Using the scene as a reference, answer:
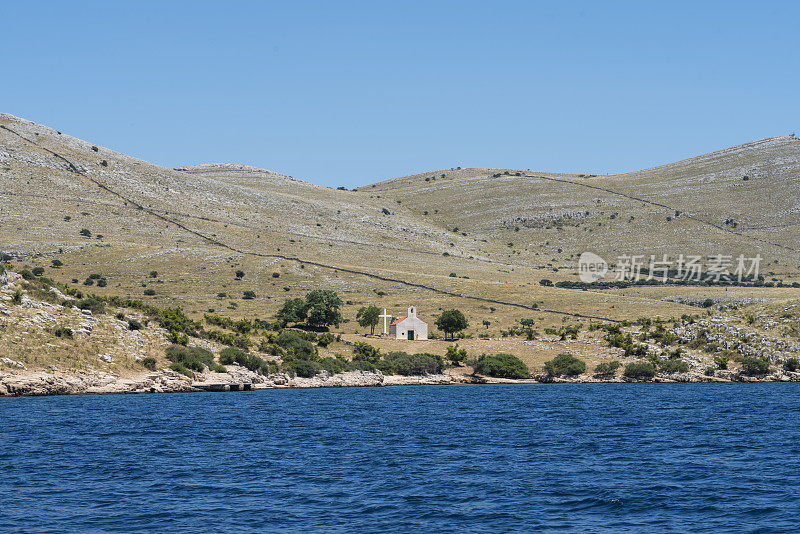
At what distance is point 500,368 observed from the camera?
74.6 m

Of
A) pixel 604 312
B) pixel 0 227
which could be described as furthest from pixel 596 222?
pixel 0 227

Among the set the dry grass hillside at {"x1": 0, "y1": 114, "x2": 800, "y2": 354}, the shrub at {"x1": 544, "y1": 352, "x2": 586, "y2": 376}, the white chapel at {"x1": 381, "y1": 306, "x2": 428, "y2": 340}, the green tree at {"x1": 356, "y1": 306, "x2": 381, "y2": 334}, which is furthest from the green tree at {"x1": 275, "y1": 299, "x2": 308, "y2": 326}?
the shrub at {"x1": 544, "y1": 352, "x2": 586, "y2": 376}

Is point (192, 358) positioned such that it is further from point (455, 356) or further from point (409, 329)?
point (409, 329)

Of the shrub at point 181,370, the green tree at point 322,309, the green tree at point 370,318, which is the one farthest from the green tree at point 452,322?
the shrub at point 181,370

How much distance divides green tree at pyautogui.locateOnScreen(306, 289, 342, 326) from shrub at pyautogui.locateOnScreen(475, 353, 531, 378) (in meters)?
20.3

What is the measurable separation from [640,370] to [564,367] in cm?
679

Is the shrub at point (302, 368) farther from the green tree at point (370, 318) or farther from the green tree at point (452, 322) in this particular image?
the green tree at point (452, 322)

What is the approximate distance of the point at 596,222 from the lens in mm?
191125

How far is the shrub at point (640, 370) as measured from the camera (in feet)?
241

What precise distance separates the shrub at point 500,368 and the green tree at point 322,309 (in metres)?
20.3

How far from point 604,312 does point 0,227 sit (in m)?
94.3

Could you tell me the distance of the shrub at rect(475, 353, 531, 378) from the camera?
74375 mm

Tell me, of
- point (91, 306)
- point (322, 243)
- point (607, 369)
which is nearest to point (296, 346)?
point (91, 306)

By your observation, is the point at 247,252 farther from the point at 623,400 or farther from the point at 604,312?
the point at 623,400
